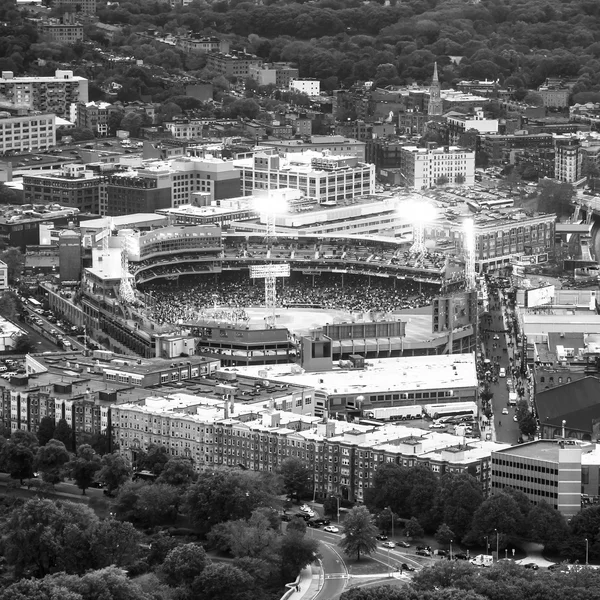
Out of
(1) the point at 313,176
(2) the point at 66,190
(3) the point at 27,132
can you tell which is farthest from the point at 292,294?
(3) the point at 27,132

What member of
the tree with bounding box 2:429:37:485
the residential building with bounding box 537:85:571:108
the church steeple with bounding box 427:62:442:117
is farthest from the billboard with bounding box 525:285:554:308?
the residential building with bounding box 537:85:571:108

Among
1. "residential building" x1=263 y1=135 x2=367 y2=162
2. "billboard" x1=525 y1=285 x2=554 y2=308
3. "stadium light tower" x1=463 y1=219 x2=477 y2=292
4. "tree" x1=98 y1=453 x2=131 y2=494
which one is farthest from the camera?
"residential building" x1=263 y1=135 x2=367 y2=162

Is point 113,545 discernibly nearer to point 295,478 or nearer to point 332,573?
point 332,573

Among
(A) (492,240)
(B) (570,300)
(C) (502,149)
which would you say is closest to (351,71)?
(C) (502,149)

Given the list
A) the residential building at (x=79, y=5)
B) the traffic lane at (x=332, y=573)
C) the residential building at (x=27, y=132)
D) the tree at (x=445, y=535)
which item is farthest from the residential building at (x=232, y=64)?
the traffic lane at (x=332, y=573)

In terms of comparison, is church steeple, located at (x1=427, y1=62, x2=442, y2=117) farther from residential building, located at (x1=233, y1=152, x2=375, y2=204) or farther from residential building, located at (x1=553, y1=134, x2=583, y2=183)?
residential building, located at (x1=233, y1=152, x2=375, y2=204)
